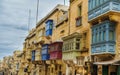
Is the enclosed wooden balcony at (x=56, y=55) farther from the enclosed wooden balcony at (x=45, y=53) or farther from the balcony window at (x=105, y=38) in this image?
the balcony window at (x=105, y=38)

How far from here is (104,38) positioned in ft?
53.5

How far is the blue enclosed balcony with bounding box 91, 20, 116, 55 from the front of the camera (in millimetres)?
15844

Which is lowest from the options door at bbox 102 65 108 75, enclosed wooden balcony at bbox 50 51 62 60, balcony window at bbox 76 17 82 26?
door at bbox 102 65 108 75

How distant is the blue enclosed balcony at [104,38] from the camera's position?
52.0ft

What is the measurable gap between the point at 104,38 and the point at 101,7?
210 cm

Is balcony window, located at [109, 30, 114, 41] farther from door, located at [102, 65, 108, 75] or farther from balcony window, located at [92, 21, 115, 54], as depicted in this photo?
door, located at [102, 65, 108, 75]

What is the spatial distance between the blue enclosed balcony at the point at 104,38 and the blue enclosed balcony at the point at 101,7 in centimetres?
73

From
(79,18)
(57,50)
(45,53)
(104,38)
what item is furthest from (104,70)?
(45,53)

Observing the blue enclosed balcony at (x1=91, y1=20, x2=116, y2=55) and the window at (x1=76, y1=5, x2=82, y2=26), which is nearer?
the blue enclosed balcony at (x1=91, y1=20, x2=116, y2=55)

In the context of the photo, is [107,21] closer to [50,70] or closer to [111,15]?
[111,15]

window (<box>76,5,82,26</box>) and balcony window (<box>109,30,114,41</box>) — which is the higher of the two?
window (<box>76,5,82,26</box>)

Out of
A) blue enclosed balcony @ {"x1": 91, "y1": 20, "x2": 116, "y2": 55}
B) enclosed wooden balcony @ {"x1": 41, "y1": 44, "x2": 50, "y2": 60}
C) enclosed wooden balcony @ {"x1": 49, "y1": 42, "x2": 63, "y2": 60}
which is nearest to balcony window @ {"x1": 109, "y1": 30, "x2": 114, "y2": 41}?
blue enclosed balcony @ {"x1": 91, "y1": 20, "x2": 116, "y2": 55}

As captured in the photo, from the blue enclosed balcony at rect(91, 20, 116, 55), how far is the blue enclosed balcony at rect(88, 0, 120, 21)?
2.39 ft

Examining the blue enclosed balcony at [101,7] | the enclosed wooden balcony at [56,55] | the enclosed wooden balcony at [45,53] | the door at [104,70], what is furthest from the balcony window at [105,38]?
the enclosed wooden balcony at [45,53]
